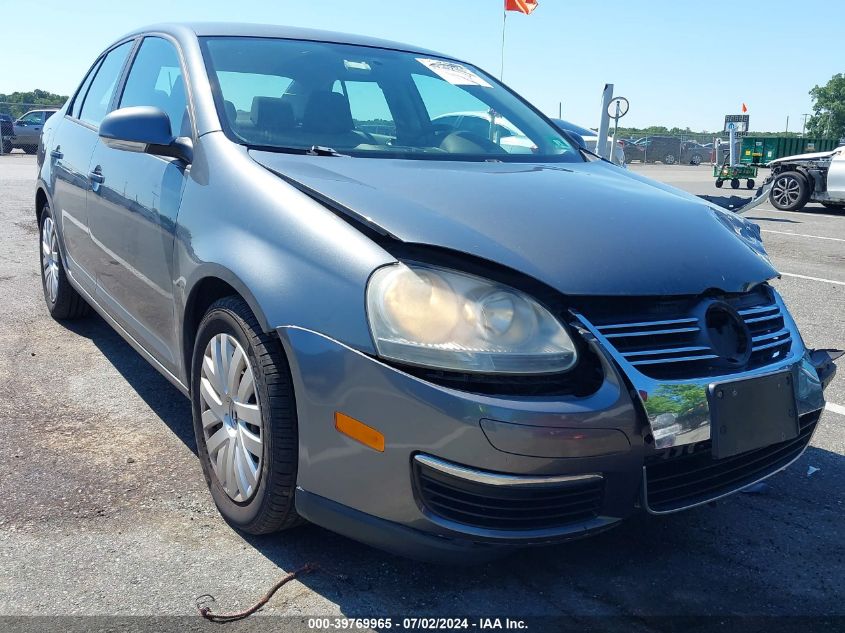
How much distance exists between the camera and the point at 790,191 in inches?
548

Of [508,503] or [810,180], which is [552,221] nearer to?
[508,503]

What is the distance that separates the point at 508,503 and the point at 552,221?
32.1 inches

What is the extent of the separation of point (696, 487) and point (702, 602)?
343mm

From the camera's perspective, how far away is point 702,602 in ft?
7.35

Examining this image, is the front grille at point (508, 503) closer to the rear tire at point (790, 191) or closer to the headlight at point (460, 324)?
the headlight at point (460, 324)

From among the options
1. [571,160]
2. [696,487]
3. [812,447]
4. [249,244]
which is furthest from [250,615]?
[812,447]

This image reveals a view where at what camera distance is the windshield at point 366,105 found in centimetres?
289

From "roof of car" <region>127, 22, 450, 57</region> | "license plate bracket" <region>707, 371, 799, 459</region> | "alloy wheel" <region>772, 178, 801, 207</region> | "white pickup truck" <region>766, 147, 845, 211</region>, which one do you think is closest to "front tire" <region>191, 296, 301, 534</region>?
"license plate bracket" <region>707, 371, 799, 459</region>

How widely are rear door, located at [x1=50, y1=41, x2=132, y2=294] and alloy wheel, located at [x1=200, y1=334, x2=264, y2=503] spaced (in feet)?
5.16

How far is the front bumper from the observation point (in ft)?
6.19

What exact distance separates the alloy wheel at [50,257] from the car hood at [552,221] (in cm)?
269

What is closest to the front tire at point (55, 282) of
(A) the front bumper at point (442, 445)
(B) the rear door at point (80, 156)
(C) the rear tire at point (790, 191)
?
(B) the rear door at point (80, 156)

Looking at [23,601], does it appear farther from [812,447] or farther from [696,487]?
[812,447]

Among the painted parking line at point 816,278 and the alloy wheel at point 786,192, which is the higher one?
the alloy wheel at point 786,192
